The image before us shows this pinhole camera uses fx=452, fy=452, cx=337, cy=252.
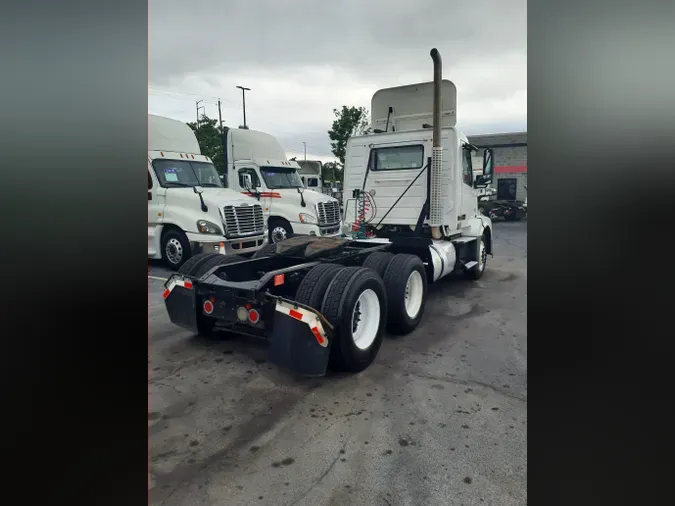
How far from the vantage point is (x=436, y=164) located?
7.00m

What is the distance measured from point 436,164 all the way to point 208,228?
5210 millimetres

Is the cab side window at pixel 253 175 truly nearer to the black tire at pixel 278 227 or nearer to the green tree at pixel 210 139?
the black tire at pixel 278 227

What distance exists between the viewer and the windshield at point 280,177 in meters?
13.1

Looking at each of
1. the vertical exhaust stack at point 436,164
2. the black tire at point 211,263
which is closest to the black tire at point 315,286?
the black tire at point 211,263

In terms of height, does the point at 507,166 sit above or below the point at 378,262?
above

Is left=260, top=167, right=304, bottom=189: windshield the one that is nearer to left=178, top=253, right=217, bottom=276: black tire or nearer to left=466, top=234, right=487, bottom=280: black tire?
left=466, top=234, right=487, bottom=280: black tire

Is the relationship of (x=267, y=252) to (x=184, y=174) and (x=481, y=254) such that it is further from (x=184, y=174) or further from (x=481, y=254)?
(x=184, y=174)

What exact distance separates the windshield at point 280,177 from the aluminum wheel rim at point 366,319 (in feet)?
29.1

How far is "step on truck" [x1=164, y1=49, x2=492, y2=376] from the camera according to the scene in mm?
4219

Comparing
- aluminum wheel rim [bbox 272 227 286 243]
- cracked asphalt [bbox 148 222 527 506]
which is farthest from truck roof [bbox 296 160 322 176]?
cracked asphalt [bbox 148 222 527 506]

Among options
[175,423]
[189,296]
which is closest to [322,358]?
[175,423]

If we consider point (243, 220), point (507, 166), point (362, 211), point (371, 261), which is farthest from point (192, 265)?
point (507, 166)

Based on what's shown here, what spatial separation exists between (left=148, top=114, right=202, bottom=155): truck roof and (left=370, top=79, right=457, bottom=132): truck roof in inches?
203
